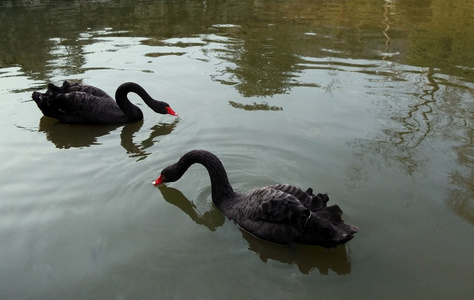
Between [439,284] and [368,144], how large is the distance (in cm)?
242

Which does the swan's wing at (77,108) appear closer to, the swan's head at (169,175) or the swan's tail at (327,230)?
the swan's head at (169,175)

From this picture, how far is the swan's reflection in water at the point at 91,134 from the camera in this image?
588cm

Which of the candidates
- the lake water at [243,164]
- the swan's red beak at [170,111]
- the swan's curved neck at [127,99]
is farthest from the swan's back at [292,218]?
the swan's curved neck at [127,99]

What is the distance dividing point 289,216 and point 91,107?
389 centimetres

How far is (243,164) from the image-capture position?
507 centimetres

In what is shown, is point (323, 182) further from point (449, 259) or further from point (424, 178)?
point (449, 259)

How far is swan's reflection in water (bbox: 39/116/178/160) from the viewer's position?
19.3ft

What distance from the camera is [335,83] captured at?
7621 mm

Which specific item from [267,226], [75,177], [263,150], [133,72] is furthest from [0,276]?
[133,72]

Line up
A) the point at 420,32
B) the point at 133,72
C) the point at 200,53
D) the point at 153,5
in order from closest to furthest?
the point at 133,72 < the point at 200,53 < the point at 420,32 < the point at 153,5

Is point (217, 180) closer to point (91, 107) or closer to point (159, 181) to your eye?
point (159, 181)

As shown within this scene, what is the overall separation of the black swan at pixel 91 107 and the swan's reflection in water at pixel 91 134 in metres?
0.09

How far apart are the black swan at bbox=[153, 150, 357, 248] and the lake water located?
138 millimetres

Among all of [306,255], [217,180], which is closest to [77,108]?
[217,180]
